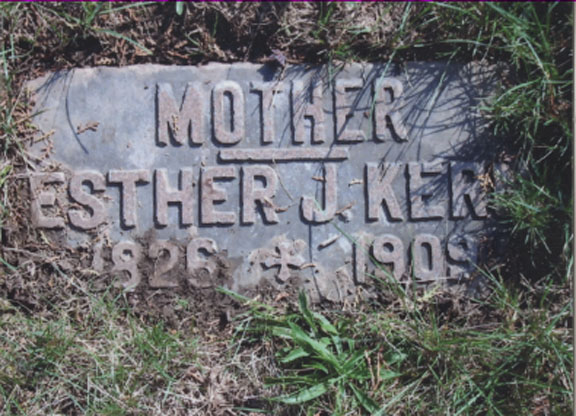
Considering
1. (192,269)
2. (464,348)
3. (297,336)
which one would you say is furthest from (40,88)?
(464,348)

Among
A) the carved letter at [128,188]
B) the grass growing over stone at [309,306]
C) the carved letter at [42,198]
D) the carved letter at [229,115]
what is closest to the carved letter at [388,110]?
the grass growing over stone at [309,306]

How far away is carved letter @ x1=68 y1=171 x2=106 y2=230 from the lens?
2.18 m

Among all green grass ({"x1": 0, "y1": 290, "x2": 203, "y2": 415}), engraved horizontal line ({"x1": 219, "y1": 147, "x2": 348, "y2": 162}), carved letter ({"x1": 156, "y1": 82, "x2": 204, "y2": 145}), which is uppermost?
carved letter ({"x1": 156, "y1": 82, "x2": 204, "y2": 145})

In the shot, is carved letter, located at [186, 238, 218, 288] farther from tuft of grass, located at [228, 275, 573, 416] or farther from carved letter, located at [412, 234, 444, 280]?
carved letter, located at [412, 234, 444, 280]

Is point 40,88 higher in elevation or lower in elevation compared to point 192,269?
higher

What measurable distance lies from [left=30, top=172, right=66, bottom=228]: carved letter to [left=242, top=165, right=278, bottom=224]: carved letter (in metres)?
0.72

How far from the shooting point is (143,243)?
85.7 inches

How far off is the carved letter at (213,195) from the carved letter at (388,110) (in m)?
0.62

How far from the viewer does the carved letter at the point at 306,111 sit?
7.25 ft

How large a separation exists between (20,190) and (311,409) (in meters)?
1.43

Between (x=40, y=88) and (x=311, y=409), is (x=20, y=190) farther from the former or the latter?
(x=311, y=409)

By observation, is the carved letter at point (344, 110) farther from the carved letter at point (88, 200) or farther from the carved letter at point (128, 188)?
the carved letter at point (88, 200)

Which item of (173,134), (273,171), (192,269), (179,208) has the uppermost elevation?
(173,134)

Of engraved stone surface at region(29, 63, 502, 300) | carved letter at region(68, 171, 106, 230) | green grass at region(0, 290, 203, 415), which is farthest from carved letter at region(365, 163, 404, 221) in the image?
carved letter at region(68, 171, 106, 230)
